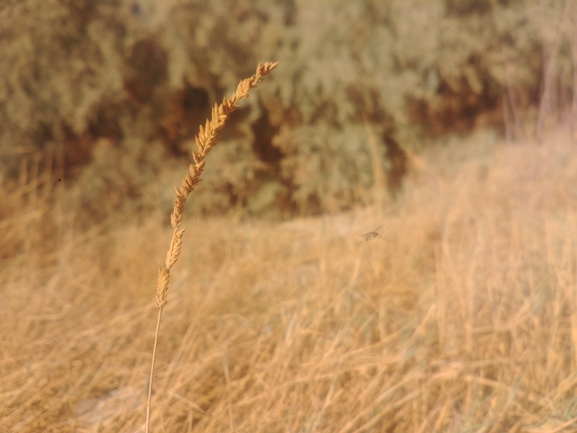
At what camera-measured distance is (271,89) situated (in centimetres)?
238

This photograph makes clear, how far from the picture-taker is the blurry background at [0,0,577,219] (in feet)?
6.66

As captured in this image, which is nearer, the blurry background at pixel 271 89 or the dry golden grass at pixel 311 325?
the dry golden grass at pixel 311 325

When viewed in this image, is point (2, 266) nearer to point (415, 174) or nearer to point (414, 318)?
point (414, 318)

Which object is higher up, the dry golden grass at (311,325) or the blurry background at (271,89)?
the blurry background at (271,89)

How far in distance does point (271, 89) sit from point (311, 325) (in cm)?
145

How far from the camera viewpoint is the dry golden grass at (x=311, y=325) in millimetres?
1196

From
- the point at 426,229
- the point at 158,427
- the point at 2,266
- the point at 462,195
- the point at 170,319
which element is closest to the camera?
the point at 158,427

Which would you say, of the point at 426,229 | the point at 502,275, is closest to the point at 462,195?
the point at 426,229

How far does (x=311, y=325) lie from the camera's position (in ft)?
4.71

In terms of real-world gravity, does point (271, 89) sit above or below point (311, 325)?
above

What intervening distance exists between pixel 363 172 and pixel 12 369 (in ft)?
6.28

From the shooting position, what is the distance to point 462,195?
87.7 inches

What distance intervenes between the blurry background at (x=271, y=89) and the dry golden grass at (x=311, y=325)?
33 centimetres

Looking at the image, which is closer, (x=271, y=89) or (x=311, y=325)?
(x=311, y=325)
